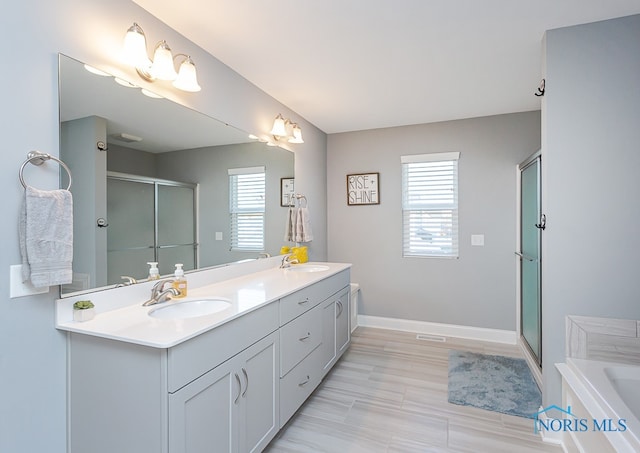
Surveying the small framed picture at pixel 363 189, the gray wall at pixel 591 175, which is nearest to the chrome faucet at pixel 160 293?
the gray wall at pixel 591 175

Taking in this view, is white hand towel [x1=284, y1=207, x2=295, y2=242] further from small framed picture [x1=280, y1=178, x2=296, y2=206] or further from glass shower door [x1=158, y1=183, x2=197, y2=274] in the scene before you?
glass shower door [x1=158, y1=183, x2=197, y2=274]

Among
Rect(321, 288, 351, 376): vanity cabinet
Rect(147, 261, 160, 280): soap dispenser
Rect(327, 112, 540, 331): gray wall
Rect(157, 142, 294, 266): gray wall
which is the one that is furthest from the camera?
Rect(327, 112, 540, 331): gray wall

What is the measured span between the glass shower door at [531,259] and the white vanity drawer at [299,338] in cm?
170

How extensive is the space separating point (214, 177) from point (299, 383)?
147 cm

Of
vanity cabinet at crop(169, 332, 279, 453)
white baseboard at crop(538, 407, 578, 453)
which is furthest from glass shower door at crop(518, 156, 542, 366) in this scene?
vanity cabinet at crop(169, 332, 279, 453)

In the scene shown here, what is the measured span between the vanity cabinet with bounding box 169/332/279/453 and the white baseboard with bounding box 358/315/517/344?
7.47 ft

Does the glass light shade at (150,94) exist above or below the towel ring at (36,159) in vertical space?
above

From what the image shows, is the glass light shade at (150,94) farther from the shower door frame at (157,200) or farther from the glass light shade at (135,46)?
the shower door frame at (157,200)

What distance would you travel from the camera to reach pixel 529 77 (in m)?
2.54

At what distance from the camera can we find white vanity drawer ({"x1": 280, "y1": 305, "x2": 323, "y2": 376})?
193 cm

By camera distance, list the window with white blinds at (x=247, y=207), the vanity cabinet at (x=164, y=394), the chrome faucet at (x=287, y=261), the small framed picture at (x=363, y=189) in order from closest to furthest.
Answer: the vanity cabinet at (x=164, y=394) → the window with white blinds at (x=247, y=207) → the chrome faucet at (x=287, y=261) → the small framed picture at (x=363, y=189)

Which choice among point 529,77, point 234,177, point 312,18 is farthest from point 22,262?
point 529,77

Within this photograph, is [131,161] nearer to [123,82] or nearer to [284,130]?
[123,82]

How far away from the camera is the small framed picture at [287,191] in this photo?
299cm
